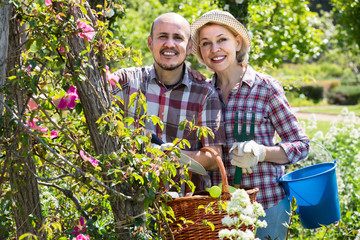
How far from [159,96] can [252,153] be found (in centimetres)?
52

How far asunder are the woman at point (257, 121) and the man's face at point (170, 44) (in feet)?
0.50

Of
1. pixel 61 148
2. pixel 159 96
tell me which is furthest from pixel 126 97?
pixel 61 148

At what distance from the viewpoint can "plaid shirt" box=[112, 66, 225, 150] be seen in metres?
2.24

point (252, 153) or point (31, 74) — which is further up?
point (31, 74)

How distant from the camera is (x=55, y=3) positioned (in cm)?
167

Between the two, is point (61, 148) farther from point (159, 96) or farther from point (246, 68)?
point (246, 68)

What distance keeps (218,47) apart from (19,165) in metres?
1.10

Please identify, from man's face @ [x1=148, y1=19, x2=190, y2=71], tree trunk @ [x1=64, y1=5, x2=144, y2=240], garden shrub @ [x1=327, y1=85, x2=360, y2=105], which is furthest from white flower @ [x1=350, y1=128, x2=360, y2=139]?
garden shrub @ [x1=327, y1=85, x2=360, y2=105]

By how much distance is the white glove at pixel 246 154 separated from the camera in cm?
210

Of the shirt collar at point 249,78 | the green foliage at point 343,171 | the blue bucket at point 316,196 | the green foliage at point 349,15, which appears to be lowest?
the green foliage at point 343,171

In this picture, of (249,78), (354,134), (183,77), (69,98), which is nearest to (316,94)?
(354,134)

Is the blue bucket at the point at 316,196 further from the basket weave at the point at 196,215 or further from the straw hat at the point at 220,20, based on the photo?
the straw hat at the point at 220,20

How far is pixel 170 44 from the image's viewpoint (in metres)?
2.26

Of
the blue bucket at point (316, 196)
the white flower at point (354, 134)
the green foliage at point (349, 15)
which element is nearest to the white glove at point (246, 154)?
the blue bucket at point (316, 196)
